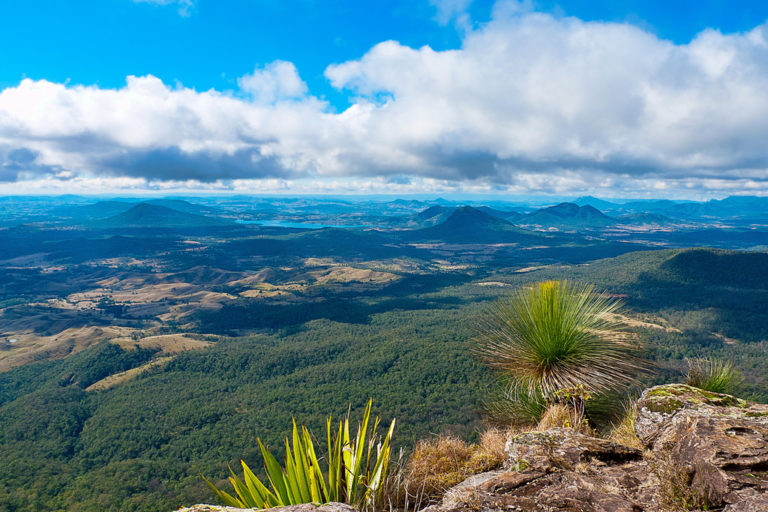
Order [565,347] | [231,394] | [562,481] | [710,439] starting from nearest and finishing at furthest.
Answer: [710,439], [562,481], [565,347], [231,394]

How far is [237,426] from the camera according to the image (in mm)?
69625

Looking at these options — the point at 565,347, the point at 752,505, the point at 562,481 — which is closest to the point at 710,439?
the point at 752,505

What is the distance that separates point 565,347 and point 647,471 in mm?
3802

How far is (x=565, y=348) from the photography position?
895 centimetres

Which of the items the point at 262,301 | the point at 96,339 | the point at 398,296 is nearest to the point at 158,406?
the point at 96,339

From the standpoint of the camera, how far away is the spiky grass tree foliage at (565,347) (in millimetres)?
8639

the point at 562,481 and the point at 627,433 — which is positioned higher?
the point at 562,481

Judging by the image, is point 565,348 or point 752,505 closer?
point 752,505

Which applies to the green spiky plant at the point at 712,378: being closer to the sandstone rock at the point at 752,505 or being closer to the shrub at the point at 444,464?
the shrub at the point at 444,464

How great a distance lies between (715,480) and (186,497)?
6099 cm

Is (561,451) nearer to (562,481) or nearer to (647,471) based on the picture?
(562,481)

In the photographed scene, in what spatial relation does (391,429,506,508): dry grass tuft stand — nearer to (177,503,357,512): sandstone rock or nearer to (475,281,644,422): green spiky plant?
(177,503,357,512): sandstone rock

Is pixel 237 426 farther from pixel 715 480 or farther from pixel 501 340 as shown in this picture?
pixel 715 480

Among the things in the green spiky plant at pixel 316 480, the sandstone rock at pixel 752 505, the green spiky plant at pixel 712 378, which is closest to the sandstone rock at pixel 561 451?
the sandstone rock at pixel 752 505
